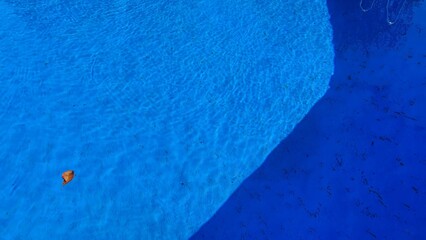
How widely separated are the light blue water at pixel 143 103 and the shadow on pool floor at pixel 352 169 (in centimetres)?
21

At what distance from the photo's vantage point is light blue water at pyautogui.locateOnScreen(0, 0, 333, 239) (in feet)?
10.5

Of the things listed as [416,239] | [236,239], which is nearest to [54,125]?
[236,239]

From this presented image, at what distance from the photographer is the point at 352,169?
3238mm

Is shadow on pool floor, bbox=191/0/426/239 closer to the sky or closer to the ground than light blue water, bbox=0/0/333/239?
closer to the ground

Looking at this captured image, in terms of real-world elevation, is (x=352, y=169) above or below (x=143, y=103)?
below

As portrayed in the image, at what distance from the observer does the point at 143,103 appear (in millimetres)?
4082

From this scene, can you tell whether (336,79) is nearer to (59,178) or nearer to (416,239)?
(416,239)

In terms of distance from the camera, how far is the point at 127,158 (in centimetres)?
356

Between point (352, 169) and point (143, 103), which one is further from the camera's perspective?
point (143, 103)

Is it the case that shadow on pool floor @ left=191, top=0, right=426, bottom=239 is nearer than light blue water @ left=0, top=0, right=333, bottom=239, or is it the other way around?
shadow on pool floor @ left=191, top=0, right=426, bottom=239

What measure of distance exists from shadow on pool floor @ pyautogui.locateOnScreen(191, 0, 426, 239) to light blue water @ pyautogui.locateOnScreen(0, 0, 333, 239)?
212mm

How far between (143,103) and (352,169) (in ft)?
8.34

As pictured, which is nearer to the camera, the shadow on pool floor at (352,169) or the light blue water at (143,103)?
the shadow on pool floor at (352,169)

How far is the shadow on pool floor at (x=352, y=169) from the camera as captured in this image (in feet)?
9.58
